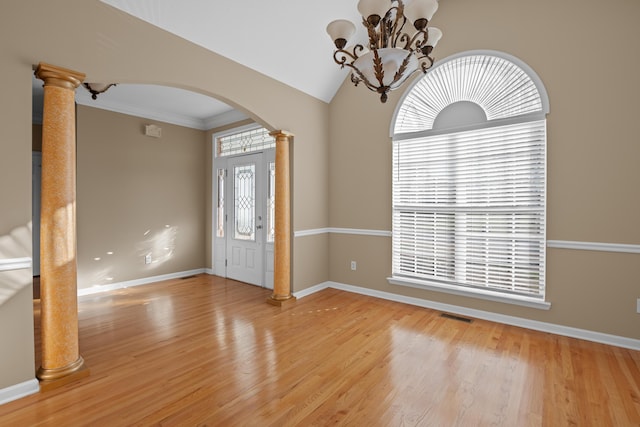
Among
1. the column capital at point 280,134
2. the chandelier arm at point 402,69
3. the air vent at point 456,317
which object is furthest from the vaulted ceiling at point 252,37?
the air vent at point 456,317

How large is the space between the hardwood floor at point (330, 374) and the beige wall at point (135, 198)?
1284 mm

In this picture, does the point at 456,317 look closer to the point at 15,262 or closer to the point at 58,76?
the point at 15,262

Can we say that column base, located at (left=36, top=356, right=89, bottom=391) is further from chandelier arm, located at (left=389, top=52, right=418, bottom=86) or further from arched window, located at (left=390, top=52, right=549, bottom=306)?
arched window, located at (left=390, top=52, right=549, bottom=306)

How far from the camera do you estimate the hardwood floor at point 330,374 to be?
2.01 metres

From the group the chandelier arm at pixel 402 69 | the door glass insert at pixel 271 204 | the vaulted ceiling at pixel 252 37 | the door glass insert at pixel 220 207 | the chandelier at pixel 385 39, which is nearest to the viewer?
the chandelier at pixel 385 39

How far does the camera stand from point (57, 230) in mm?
2328

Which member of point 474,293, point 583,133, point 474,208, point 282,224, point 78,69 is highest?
point 78,69

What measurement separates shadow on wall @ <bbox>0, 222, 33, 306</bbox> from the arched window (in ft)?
12.5

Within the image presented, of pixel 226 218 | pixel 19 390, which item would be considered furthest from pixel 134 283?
pixel 19 390

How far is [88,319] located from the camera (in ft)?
12.0

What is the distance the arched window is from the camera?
3418 mm

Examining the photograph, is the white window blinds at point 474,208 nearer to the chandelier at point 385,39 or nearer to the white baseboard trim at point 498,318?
the white baseboard trim at point 498,318

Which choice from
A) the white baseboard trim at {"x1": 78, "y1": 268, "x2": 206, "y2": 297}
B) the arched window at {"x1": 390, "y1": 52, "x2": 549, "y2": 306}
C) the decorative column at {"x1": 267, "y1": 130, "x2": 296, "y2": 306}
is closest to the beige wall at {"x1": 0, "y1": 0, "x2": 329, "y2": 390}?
the decorative column at {"x1": 267, "y1": 130, "x2": 296, "y2": 306}

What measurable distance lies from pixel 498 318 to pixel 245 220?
400 cm
